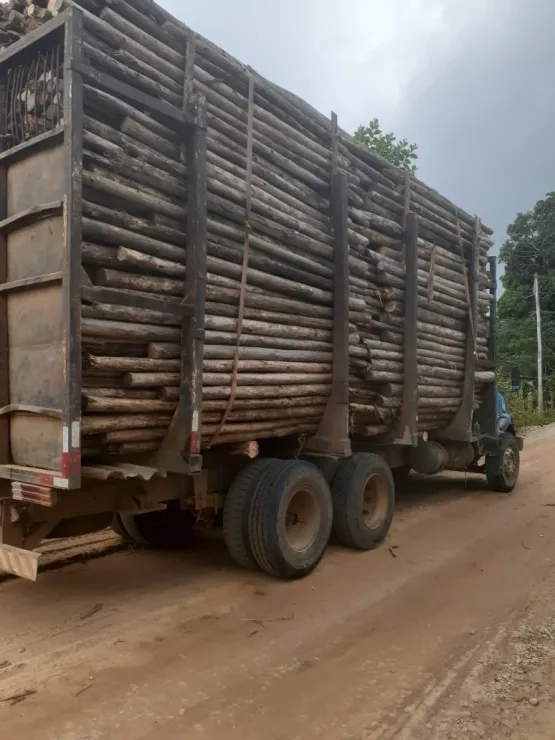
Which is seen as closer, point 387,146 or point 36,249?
point 36,249

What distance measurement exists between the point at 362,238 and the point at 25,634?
5.48 m

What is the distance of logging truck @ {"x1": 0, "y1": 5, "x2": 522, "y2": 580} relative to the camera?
180 inches

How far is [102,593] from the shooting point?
5426 mm

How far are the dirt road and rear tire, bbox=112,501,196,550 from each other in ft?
0.78

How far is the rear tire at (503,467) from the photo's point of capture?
10.7m

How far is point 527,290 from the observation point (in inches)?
1380

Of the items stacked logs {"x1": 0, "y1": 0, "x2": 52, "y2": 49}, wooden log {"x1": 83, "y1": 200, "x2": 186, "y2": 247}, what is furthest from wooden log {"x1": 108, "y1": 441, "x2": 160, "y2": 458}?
stacked logs {"x1": 0, "y1": 0, "x2": 52, "y2": 49}

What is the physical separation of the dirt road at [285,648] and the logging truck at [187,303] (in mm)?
512

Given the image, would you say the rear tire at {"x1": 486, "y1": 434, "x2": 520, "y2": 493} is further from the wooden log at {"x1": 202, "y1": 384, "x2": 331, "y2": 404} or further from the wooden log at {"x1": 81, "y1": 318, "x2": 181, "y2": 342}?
the wooden log at {"x1": 81, "y1": 318, "x2": 181, "y2": 342}

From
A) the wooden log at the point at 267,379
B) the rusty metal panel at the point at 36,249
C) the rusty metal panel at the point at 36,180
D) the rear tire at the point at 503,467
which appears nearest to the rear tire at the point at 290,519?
the wooden log at the point at 267,379

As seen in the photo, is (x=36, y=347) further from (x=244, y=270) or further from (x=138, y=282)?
(x=244, y=270)

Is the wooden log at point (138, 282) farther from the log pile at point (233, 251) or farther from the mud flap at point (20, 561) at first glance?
the mud flap at point (20, 561)

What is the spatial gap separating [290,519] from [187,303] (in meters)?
2.51

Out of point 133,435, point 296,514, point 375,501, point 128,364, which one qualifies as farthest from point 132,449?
point 375,501
